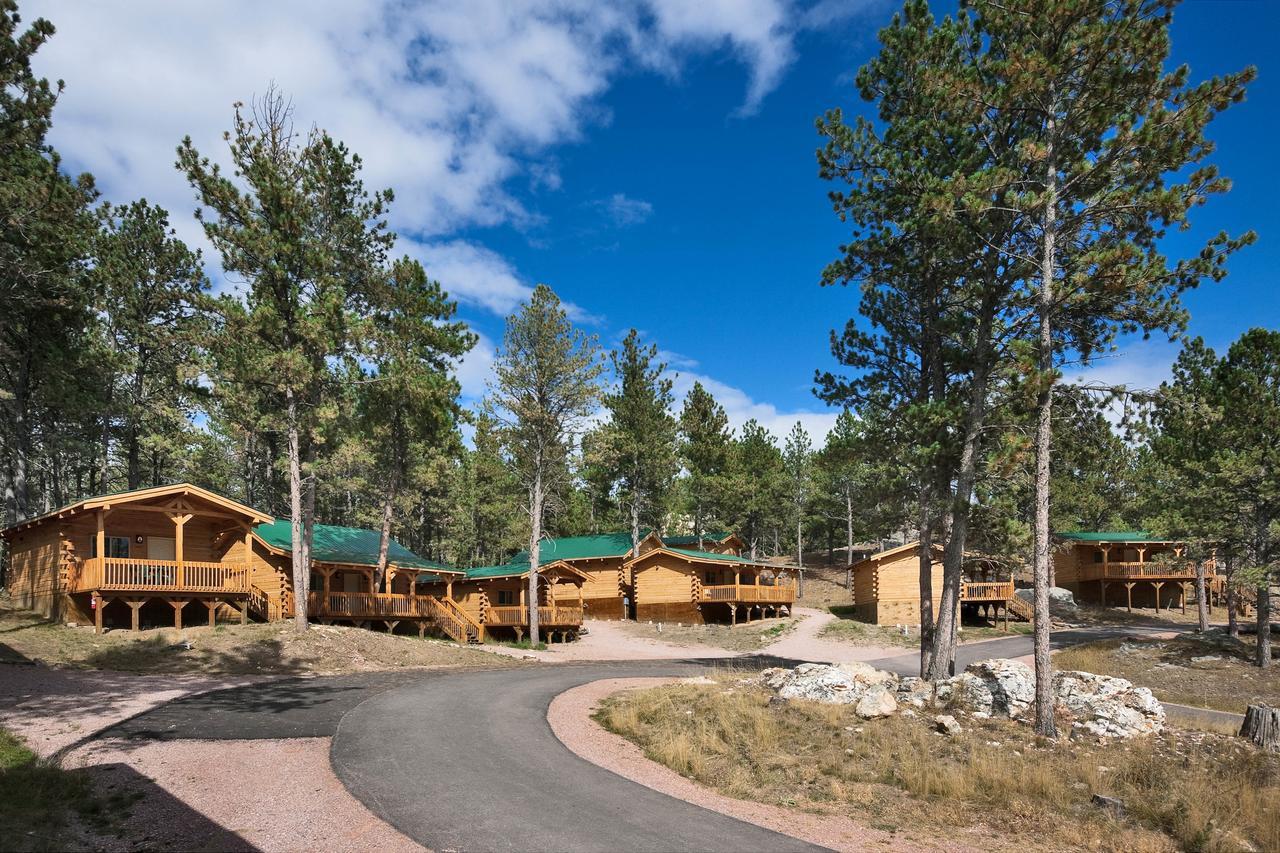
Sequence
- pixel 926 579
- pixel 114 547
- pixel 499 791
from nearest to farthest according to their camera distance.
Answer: pixel 499 791, pixel 926 579, pixel 114 547

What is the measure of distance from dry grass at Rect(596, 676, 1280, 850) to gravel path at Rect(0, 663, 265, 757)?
8.47 m

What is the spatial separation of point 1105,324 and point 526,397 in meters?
21.8

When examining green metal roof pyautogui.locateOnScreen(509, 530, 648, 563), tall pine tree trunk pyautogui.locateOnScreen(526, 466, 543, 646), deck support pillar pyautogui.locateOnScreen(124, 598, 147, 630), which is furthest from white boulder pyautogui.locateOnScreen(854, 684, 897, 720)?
green metal roof pyautogui.locateOnScreen(509, 530, 648, 563)

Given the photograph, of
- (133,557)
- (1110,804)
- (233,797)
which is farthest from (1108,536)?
(133,557)

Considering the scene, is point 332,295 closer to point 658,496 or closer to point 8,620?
point 8,620

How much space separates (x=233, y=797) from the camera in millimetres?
8086

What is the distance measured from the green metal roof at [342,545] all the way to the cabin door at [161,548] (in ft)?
9.87

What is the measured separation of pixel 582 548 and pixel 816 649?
1803 cm

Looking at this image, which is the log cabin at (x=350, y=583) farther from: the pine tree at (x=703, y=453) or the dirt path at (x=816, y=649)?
the pine tree at (x=703, y=453)

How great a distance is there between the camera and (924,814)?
9078 mm

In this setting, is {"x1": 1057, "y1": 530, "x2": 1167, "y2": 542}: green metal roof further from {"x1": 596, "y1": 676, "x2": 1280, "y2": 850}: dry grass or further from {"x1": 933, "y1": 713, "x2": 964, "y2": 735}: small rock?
{"x1": 933, "y1": 713, "x2": 964, "y2": 735}: small rock

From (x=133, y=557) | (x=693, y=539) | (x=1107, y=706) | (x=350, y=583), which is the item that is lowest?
(x=693, y=539)

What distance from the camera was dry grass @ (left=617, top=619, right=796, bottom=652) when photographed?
3447cm

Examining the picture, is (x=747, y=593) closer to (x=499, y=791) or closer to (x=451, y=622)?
(x=451, y=622)
